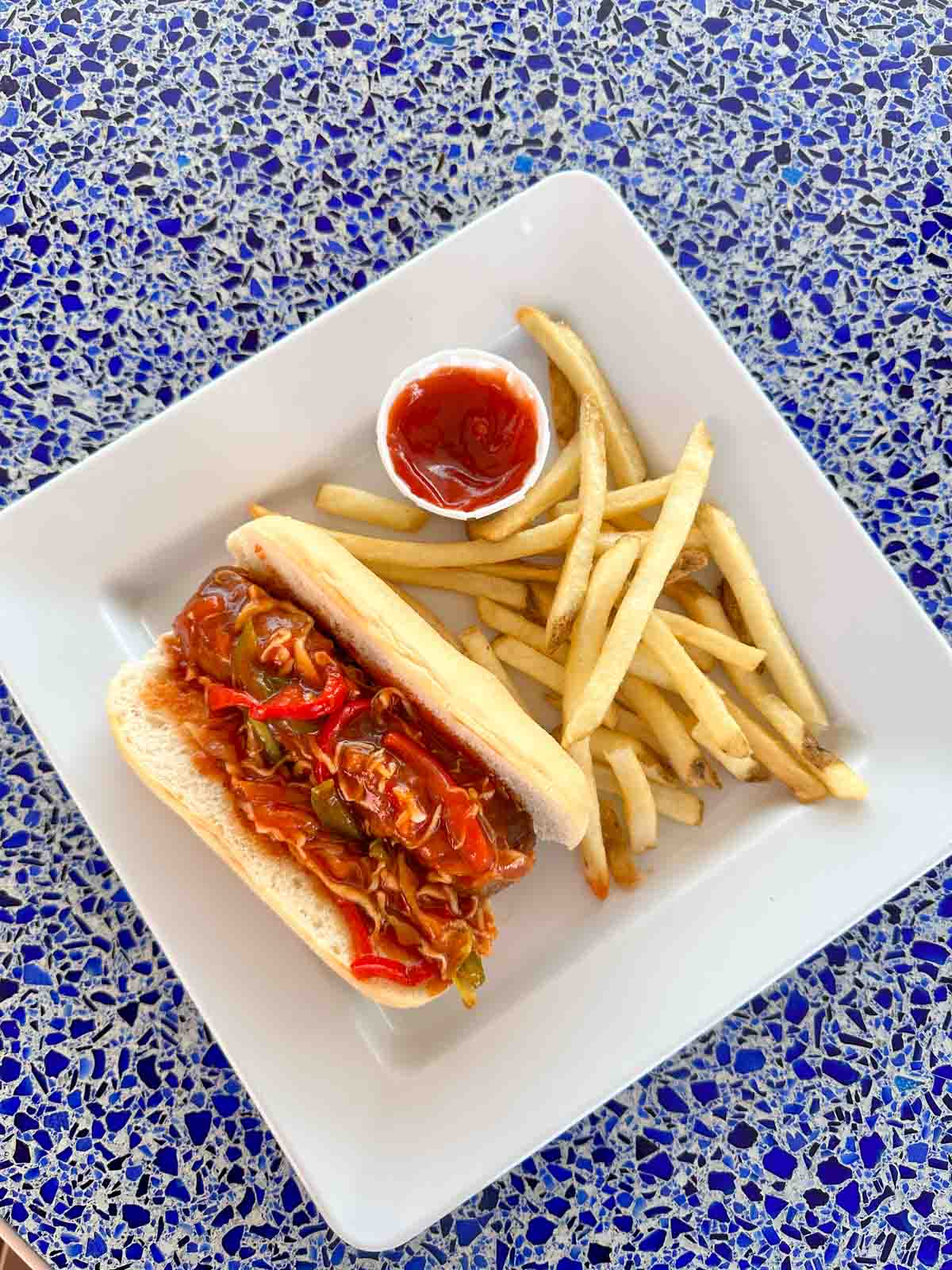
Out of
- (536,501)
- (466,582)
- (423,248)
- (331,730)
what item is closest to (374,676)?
(331,730)

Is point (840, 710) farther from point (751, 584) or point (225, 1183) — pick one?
point (225, 1183)

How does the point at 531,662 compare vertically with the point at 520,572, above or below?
below

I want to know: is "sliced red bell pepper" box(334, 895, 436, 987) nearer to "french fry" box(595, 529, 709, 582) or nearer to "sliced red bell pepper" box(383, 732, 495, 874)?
"sliced red bell pepper" box(383, 732, 495, 874)

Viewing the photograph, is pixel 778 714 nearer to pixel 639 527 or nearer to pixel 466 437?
pixel 639 527

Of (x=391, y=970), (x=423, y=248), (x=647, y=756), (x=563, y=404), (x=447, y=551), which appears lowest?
(x=391, y=970)

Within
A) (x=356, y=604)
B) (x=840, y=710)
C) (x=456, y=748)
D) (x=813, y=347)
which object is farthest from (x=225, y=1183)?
(x=813, y=347)

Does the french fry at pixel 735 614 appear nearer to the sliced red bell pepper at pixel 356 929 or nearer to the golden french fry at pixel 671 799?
the golden french fry at pixel 671 799

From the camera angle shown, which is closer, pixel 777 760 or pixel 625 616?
pixel 625 616

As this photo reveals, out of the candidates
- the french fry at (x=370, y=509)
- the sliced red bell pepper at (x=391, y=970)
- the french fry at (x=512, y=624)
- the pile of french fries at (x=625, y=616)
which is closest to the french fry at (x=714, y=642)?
the pile of french fries at (x=625, y=616)
